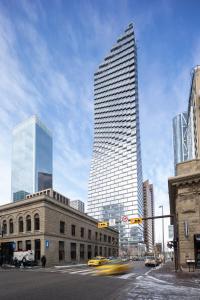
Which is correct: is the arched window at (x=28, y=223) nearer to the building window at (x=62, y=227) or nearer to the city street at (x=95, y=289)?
the building window at (x=62, y=227)

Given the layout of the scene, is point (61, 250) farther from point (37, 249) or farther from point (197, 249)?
point (197, 249)

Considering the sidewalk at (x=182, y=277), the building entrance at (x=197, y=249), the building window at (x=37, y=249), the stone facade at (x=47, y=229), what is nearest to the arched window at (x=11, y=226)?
the stone facade at (x=47, y=229)

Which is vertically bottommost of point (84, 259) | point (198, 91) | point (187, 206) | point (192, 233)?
point (84, 259)

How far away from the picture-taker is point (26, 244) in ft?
220

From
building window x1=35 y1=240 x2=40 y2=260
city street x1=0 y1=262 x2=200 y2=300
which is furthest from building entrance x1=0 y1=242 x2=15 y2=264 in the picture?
city street x1=0 y1=262 x2=200 y2=300

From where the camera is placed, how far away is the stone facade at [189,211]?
36.5 metres

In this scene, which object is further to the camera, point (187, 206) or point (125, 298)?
point (187, 206)

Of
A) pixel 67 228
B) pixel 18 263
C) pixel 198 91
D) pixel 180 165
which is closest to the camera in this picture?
pixel 180 165

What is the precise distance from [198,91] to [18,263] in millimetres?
51153

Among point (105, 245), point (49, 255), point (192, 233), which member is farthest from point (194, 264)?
point (105, 245)

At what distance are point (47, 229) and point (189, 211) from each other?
3321cm

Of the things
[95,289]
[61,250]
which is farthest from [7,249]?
[95,289]

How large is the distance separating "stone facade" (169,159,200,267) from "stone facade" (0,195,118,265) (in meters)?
31.2

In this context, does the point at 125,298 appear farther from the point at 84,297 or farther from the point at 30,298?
the point at 30,298
